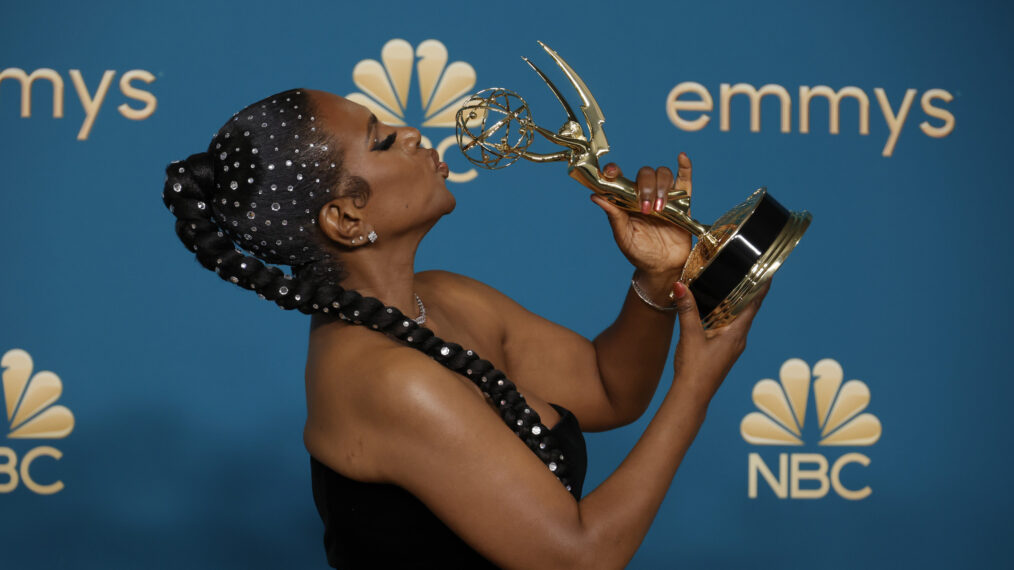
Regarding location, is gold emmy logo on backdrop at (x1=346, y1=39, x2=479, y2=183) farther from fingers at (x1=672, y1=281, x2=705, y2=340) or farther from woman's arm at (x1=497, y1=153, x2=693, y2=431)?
fingers at (x1=672, y1=281, x2=705, y2=340)

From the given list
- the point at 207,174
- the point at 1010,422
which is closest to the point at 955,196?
the point at 1010,422

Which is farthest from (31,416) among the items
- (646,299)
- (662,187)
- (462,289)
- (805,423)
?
(805,423)

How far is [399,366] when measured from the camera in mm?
1062

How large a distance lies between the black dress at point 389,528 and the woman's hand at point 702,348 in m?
0.18

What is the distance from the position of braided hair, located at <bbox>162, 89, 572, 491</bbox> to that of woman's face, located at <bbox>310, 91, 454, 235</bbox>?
13 mm

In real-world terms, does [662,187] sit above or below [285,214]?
above

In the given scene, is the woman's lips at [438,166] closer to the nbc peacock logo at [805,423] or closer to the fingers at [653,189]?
the fingers at [653,189]

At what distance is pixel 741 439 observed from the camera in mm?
2254

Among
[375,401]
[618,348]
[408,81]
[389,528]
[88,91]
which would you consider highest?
[408,81]

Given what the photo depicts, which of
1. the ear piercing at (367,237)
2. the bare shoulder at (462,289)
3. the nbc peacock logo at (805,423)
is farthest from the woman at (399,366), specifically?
the nbc peacock logo at (805,423)

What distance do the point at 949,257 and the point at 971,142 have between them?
27 centimetres

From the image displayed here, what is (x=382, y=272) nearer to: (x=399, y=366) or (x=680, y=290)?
(x=399, y=366)

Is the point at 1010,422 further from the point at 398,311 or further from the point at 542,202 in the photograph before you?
the point at 398,311

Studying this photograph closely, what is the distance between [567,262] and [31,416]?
117 centimetres
